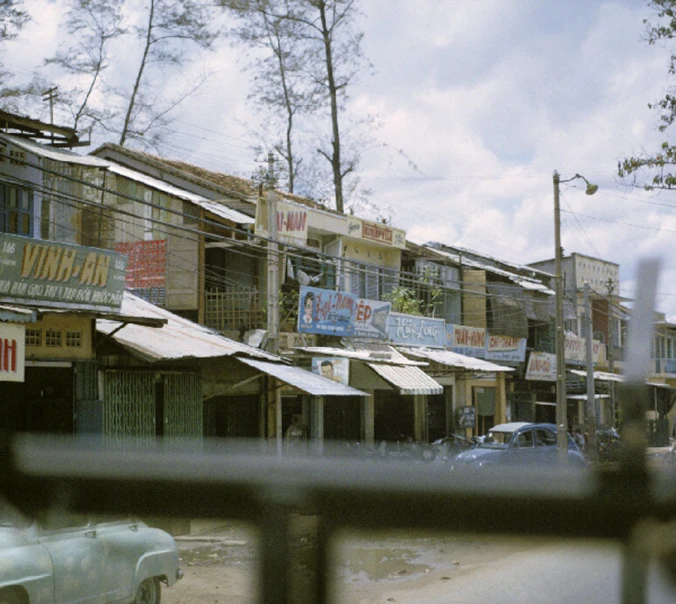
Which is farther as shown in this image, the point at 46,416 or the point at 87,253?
the point at 46,416

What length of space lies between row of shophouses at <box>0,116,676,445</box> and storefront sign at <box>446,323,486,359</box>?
0.23 ft

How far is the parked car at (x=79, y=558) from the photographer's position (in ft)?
3.79

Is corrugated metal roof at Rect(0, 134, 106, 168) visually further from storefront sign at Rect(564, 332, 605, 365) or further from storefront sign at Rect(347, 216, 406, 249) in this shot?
storefront sign at Rect(564, 332, 605, 365)

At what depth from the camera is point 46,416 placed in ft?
34.1

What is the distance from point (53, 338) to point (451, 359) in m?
11.2

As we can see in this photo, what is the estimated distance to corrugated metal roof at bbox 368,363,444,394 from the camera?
51.6 ft

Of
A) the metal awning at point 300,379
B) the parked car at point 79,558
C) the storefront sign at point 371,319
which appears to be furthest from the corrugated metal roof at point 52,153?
the parked car at point 79,558

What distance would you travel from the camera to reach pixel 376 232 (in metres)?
19.5

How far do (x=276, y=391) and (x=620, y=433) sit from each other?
11.6 metres

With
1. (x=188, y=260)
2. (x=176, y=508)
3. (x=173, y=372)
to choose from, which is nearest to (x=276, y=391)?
(x=173, y=372)

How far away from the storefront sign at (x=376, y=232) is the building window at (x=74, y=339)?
9307mm

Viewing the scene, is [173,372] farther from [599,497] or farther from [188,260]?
[599,497]

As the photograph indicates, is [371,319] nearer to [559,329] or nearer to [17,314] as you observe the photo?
[559,329]

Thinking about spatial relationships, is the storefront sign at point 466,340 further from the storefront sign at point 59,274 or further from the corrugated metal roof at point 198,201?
the storefront sign at point 59,274
